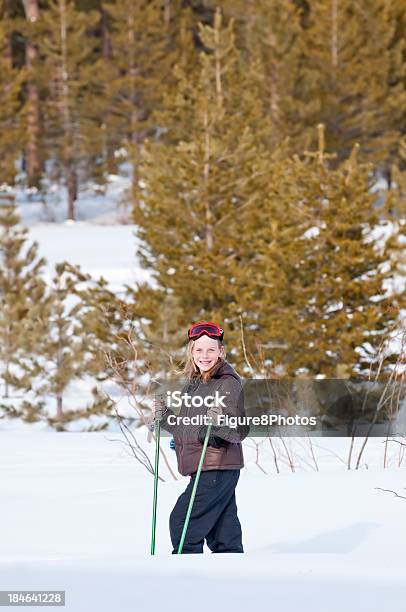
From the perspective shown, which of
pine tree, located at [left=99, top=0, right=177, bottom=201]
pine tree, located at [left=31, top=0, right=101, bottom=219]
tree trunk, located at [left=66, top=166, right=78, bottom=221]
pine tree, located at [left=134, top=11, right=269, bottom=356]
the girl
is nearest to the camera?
the girl

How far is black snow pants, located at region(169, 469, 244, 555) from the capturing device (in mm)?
4852

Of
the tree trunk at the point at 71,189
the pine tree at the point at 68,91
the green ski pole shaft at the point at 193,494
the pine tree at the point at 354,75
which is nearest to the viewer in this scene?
the green ski pole shaft at the point at 193,494

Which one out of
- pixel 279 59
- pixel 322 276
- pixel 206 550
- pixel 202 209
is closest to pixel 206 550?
pixel 206 550

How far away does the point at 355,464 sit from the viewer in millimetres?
8211

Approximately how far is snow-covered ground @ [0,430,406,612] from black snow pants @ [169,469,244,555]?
10cm

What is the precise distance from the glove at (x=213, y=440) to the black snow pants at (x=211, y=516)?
0.43 feet

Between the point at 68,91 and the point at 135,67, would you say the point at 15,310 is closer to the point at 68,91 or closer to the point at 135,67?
Result: the point at 68,91

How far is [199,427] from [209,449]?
12 centimetres

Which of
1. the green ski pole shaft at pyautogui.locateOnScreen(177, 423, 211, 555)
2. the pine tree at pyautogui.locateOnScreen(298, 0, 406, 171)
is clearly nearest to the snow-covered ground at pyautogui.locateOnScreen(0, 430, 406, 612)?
the green ski pole shaft at pyautogui.locateOnScreen(177, 423, 211, 555)

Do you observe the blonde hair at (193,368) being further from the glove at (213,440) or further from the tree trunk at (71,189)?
the tree trunk at (71,189)

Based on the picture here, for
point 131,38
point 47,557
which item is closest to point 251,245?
point 47,557

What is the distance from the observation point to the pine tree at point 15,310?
52.9ft

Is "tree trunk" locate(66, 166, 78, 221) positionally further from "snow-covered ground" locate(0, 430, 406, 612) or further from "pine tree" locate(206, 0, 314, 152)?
"snow-covered ground" locate(0, 430, 406, 612)

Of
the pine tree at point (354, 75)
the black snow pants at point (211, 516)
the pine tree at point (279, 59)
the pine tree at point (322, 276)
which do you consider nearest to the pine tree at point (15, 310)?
the pine tree at point (322, 276)
